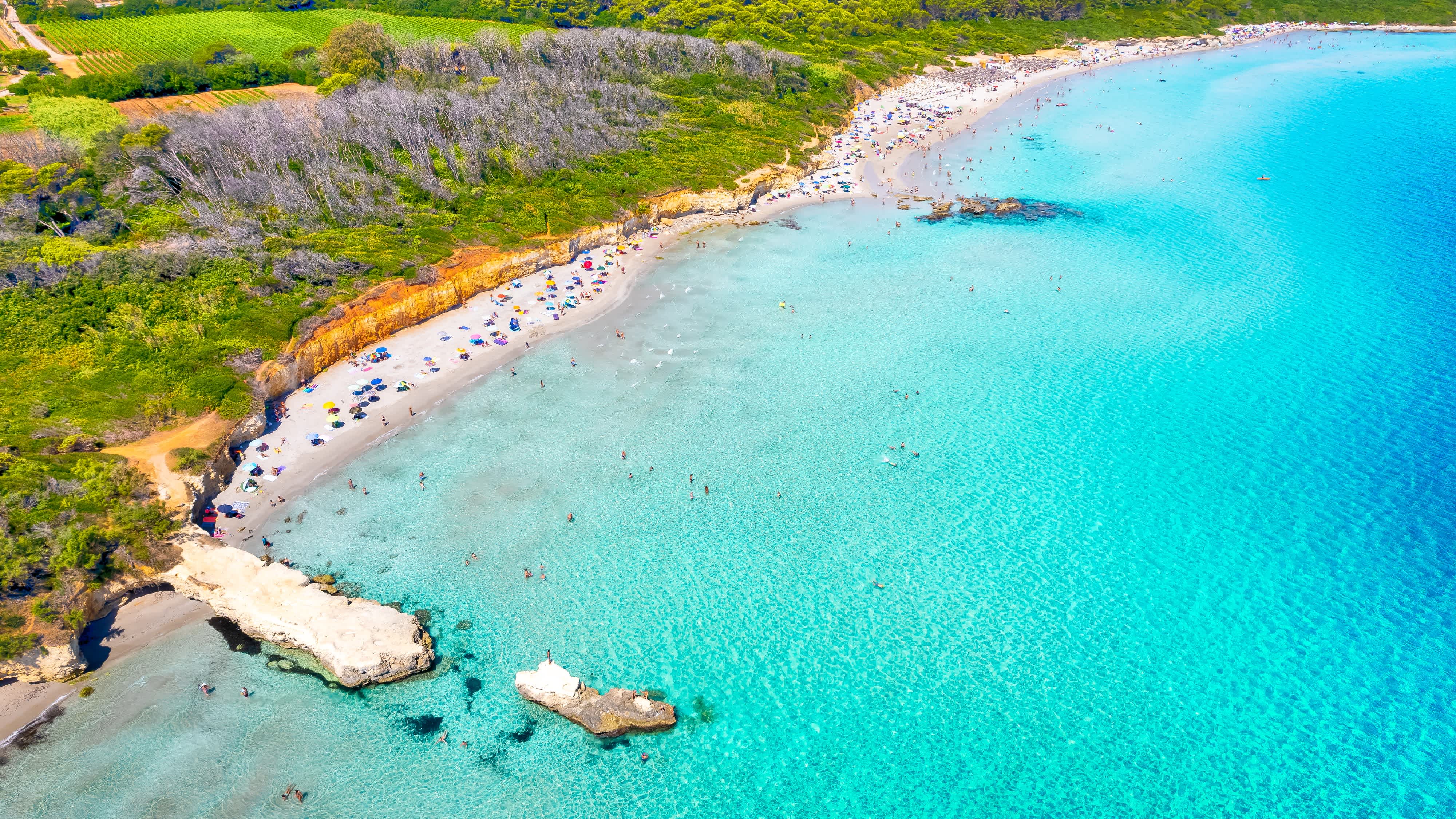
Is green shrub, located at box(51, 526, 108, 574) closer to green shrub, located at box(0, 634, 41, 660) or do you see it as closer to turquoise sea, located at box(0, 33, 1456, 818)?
green shrub, located at box(0, 634, 41, 660)

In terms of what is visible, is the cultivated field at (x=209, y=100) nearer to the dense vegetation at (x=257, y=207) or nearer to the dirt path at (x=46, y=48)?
the dense vegetation at (x=257, y=207)

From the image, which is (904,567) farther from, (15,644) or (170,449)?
(170,449)

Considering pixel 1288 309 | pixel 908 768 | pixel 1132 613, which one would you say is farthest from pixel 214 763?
pixel 1288 309

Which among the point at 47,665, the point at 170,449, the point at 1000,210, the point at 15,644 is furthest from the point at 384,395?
the point at 1000,210

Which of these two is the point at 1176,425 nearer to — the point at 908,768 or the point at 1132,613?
the point at 1132,613

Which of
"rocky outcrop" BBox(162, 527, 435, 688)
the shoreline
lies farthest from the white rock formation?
the shoreline

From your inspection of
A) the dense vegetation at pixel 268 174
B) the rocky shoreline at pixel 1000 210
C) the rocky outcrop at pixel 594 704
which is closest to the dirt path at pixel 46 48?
the dense vegetation at pixel 268 174
